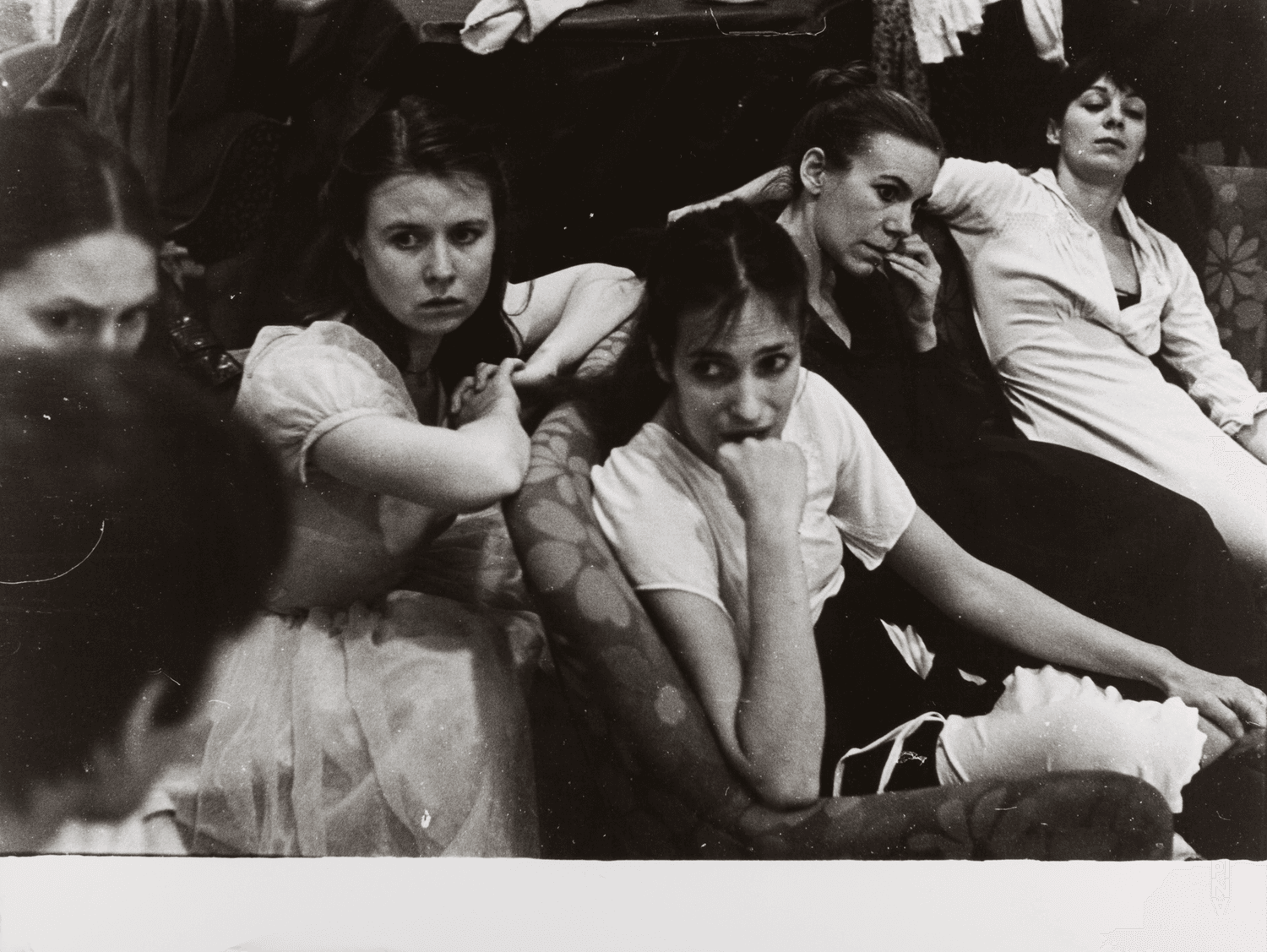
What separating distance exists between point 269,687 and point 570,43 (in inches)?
64.9

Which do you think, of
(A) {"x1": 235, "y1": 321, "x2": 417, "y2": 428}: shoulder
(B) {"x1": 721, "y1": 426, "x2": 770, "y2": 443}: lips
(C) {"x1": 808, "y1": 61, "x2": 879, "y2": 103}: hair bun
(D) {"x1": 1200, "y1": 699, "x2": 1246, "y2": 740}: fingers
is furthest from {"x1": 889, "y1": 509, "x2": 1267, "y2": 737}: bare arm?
(A) {"x1": 235, "y1": 321, "x2": 417, "y2": 428}: shoulder

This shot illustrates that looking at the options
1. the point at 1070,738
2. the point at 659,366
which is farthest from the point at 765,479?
the point at 1070,738

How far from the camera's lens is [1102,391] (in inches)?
115

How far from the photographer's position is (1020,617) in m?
2.82

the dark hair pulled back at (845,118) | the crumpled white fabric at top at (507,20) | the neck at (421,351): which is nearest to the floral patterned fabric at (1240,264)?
the dark hair pulled back at (845,118)

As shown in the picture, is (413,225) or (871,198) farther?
(871,198)

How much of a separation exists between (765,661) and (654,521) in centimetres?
40

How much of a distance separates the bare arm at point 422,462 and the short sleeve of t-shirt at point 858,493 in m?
0.68

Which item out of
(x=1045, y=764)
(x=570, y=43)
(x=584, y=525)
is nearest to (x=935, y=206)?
(x=570, y=43)

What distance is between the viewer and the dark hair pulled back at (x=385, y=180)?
2.76 meters

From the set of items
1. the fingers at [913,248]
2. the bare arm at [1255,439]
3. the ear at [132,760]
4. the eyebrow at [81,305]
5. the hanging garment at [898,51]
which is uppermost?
the hanging garment at [898,51]

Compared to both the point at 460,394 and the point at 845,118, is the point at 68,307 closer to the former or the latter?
the point at 460,394

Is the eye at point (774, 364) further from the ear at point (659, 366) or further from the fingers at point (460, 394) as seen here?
the fingers at point (460, 394)

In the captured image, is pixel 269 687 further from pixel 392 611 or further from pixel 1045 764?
pixel 1045 764
